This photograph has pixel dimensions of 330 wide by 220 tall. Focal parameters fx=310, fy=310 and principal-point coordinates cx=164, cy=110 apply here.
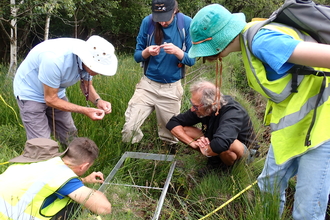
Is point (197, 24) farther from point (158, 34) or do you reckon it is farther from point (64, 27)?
point (64, 27)

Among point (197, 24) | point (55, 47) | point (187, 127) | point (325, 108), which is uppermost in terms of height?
point (197, 24)

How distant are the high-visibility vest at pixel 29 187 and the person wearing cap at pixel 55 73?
2.80ft

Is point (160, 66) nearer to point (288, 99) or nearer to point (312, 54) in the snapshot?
point (288, 99)

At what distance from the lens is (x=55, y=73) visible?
9.15 feet

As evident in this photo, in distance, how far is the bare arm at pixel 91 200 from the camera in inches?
83.4

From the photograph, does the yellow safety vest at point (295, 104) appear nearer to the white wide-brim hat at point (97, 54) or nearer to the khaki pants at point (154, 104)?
the white wide-brim hat at point (97, 54)

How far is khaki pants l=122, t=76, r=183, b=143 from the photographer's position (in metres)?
3.60

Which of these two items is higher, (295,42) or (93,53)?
(295,42)

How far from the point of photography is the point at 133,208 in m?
2.61

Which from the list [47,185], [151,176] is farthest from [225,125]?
[47,185]

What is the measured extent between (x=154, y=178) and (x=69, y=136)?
105 centimetres

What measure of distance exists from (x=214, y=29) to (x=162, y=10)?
5.44 ft

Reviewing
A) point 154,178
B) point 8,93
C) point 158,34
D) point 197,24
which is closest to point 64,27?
point 8,93

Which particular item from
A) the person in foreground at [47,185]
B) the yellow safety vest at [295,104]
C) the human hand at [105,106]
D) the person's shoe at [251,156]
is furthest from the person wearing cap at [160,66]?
the yellow safety vest at [295,104]
